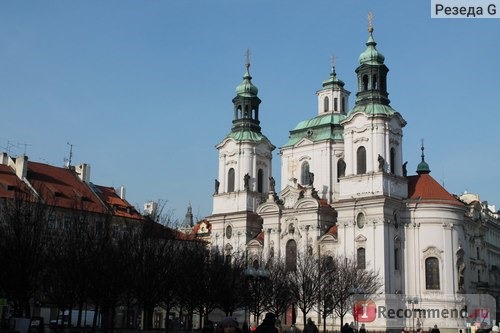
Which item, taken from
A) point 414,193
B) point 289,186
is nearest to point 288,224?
point 289,186

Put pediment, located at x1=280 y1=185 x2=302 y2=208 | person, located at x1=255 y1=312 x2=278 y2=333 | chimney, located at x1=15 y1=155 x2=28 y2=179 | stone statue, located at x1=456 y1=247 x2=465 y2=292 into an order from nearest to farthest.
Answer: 1. person, located at x1=255 y1=312 x2=278 y2=333
2. chimney, located at x1=15 y1=155 x2=28 y2=179
3. stone statue, located at x1=456 y1=247 x2=465 y2=292
4. pediment, located at x1=280 y1=185 x2=302 y2=208

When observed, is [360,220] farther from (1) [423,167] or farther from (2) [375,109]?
(1) [423,167]

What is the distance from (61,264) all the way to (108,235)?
3.60 m

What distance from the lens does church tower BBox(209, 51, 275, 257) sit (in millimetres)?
81688

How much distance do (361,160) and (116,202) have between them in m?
27.5

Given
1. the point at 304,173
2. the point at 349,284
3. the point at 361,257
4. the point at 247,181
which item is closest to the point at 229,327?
the point at 349,284

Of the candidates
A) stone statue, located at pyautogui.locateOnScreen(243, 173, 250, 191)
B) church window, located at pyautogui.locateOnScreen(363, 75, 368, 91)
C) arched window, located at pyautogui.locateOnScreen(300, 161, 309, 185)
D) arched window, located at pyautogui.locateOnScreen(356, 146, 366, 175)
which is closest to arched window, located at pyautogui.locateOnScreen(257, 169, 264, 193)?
stone statue, located at pyautogui.locateOnScreen(243, 173, 250, 191)

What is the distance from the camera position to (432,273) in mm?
69438

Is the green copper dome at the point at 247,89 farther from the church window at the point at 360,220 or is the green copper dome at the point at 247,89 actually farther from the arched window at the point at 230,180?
Answer: the church window at the point at 360,220

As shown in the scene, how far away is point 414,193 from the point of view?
72.6 meters

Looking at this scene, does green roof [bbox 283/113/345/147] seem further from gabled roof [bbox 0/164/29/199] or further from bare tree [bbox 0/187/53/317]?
bare tree [bbox 0/187/53/317]

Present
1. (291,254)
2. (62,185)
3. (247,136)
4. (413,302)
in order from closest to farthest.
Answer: (413,302), (62,185), (291,254), (247,136)

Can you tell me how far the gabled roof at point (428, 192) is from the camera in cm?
7070

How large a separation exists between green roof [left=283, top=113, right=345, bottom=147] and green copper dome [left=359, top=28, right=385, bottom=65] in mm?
8968
